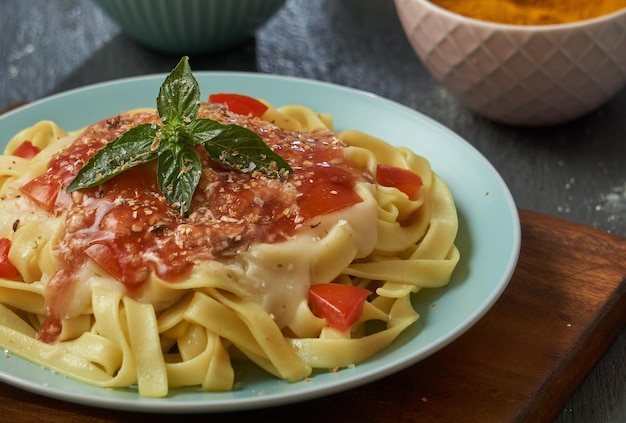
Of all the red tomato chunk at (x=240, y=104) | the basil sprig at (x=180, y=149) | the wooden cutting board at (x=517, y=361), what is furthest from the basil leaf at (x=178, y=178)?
the red tomato chunk at (x=240, y=104)

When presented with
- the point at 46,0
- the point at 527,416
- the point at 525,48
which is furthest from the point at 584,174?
the point at 46,0

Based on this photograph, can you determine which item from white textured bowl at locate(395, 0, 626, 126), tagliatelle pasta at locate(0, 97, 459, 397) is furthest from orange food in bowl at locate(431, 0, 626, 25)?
tagliatelle pasta at locate(0, 97, 459, 397)

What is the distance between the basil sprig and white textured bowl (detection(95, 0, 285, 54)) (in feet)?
8.32

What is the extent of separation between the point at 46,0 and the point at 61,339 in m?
5.37

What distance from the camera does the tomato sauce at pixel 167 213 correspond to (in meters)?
3.93

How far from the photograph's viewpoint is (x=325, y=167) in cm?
443

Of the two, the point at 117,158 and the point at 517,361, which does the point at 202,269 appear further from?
the point at 517,361

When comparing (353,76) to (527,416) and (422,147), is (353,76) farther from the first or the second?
(527,416)

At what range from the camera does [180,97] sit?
4.43 meters

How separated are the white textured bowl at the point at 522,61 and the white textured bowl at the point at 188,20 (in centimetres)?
128

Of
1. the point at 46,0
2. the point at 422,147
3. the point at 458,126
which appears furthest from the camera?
the point at 46,0

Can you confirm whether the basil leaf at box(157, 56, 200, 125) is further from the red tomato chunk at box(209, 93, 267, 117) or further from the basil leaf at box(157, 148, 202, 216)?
the red tomato chunk at box(209, 93, 267, 117)

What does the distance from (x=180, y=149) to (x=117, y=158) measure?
292 mm

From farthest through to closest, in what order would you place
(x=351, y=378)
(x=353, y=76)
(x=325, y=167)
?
(x=353, y=76), (x=325, y=167), (x=351, y=378)
